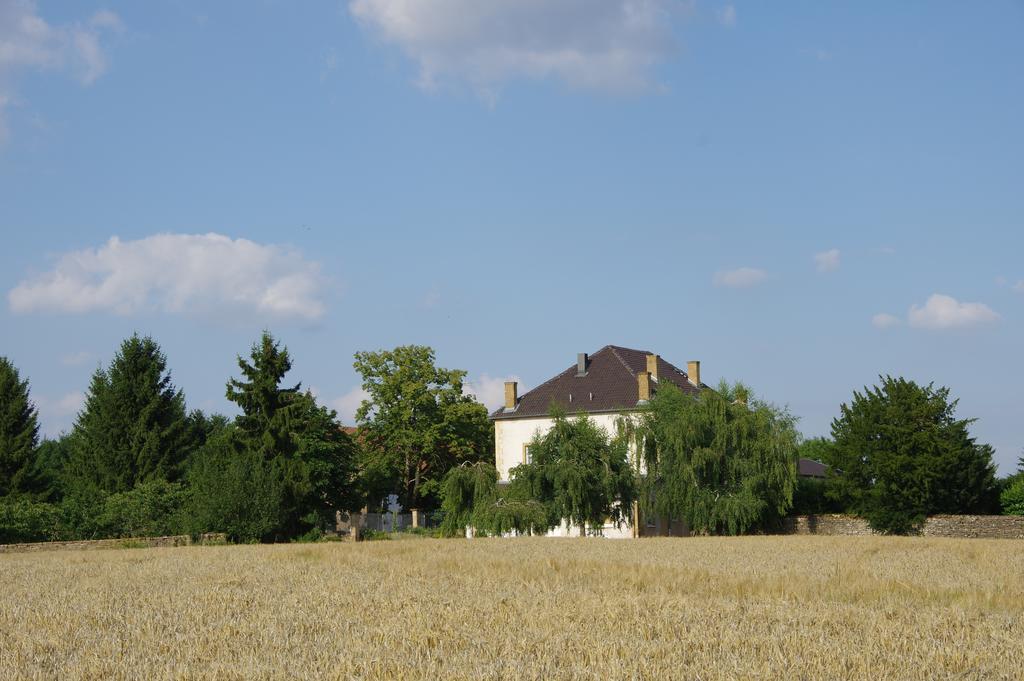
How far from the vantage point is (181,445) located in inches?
2188

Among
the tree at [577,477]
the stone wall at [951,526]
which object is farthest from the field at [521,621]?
the tree at [577,477]

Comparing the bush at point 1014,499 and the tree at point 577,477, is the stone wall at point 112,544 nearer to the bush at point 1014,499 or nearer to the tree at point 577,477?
the tree at point 577,477

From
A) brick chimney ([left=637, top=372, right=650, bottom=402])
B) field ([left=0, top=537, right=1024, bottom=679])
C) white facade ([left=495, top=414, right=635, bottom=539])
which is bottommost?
field ([left=0, top=537, right=1024, bottom=679])

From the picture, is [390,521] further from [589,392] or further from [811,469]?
[811,469]

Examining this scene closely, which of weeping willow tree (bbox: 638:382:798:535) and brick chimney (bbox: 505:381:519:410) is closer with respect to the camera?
weeping willow tree (bbox: 638:382:798:535)

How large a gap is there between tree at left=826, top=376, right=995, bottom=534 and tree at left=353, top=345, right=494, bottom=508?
3077 cm

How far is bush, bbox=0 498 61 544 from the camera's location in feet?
127

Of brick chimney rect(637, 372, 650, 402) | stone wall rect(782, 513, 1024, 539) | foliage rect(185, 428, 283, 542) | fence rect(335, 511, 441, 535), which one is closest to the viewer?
foliage rect(185, 428, 283, 542)

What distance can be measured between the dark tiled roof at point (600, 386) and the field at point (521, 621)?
38276 millimetres

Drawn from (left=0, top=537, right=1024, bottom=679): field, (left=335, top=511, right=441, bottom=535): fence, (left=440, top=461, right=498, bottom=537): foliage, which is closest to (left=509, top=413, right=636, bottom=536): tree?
(left=440, top=461, right=498, bottom=537): foliage

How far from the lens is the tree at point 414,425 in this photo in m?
68.7

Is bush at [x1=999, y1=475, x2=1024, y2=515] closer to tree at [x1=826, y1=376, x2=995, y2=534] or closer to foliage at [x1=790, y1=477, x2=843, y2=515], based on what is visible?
tree at [x1=826, y1=376, x2=995, y2=534]

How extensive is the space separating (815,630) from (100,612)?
949 centimetres

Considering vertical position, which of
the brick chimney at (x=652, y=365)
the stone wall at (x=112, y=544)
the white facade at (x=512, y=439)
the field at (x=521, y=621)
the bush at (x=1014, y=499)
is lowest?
the field at (x=521, y=621)
